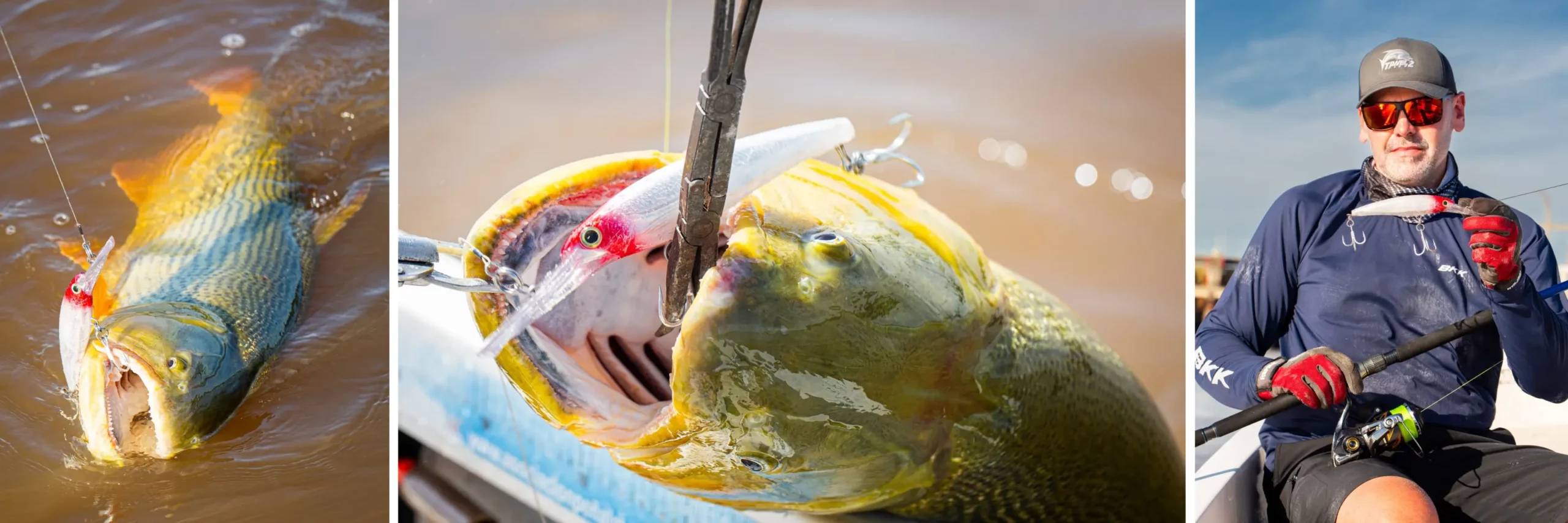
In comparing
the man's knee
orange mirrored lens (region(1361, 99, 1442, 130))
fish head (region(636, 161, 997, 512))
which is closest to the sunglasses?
orange mirrored lens (region(1361, 99, 1442, 130))

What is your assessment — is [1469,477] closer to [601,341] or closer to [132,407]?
[601,341]

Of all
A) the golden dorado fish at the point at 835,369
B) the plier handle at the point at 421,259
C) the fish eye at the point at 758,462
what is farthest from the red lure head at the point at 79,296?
the fish eye at the point at 758,462

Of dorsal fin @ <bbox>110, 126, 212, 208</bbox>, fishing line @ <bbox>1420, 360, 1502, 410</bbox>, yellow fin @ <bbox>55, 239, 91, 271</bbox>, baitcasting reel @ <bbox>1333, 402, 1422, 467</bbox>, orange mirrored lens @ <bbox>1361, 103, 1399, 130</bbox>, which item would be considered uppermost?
orange mirrored lens @ <bbox>1361, 103, 1399, 130</bbox>

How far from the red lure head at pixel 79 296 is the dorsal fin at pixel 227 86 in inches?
20.4

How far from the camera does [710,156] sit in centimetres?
112

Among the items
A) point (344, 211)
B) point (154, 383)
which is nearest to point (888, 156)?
point (344, 211)

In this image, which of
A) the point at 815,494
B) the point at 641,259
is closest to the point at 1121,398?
the point at 815,494

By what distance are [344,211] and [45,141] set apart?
0.73 m

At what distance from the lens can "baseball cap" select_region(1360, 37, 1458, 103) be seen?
4.75ft

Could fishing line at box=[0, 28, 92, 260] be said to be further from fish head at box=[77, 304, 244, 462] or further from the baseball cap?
the baseball cap

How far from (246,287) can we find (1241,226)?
86.8 inches

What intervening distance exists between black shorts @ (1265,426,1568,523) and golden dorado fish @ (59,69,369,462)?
7.35ft

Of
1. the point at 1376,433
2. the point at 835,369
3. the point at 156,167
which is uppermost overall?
the point at 156,167

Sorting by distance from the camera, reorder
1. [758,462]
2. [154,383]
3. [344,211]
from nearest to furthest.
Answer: [758,462]
[154,383]
[344,211]
